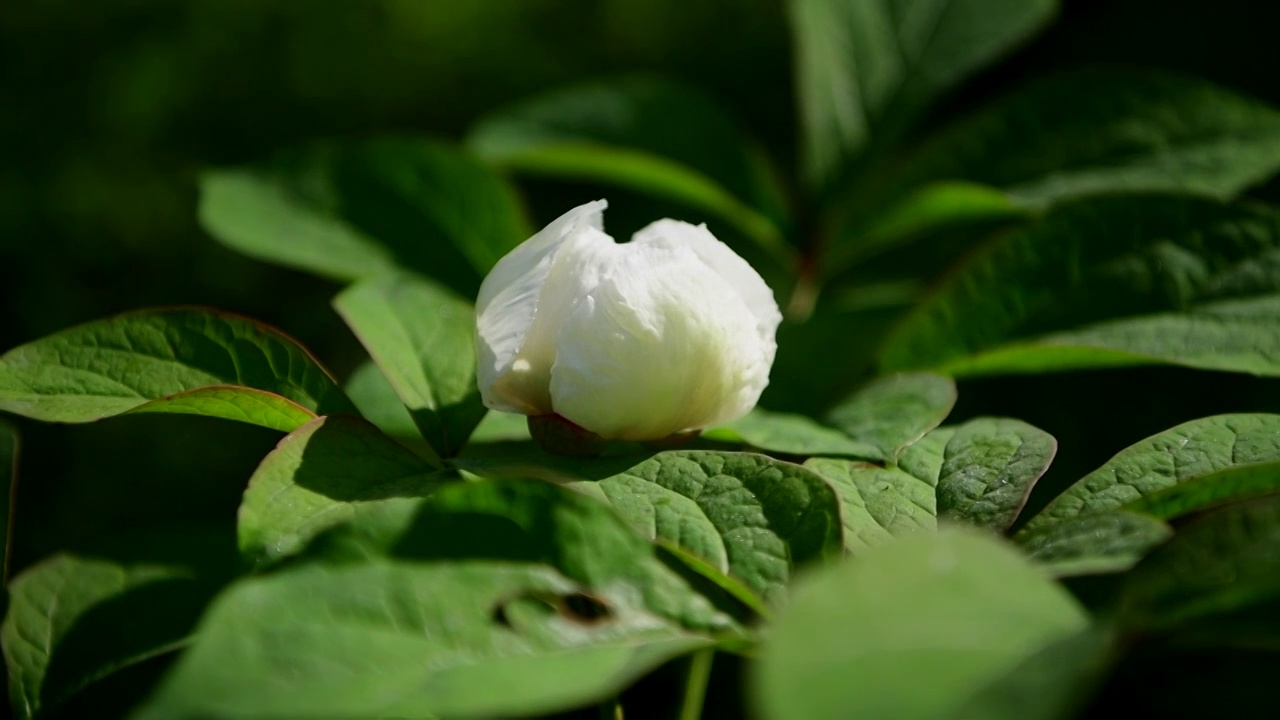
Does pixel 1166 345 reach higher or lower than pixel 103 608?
→ higher

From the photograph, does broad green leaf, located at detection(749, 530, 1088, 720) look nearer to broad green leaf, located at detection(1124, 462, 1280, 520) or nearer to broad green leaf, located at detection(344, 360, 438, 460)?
broad green leaf, located at detection(1124, 462, 1280, 520)

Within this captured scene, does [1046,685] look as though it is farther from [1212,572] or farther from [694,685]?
[694,685]

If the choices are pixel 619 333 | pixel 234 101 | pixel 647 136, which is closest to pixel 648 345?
pixel 619 333

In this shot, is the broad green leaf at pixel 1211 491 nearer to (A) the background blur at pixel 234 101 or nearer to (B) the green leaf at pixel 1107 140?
(B) the green leaf at pixel 1107 140

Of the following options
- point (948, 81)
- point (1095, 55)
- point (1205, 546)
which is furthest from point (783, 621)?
point (1095, 55)

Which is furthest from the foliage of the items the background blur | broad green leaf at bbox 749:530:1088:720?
the background blur

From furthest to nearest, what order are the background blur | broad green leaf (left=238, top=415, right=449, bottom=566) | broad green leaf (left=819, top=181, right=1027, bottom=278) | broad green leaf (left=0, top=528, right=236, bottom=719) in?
the background blur → broad green leaf (left=819, top=181, right=1027, bottom=278) → broad green leaf (left=0, top=528, right=236, bottom=719) → broad green leaf (left=238, top=415, right=449, bottom=566)

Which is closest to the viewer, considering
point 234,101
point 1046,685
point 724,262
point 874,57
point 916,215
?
point 1046,685
